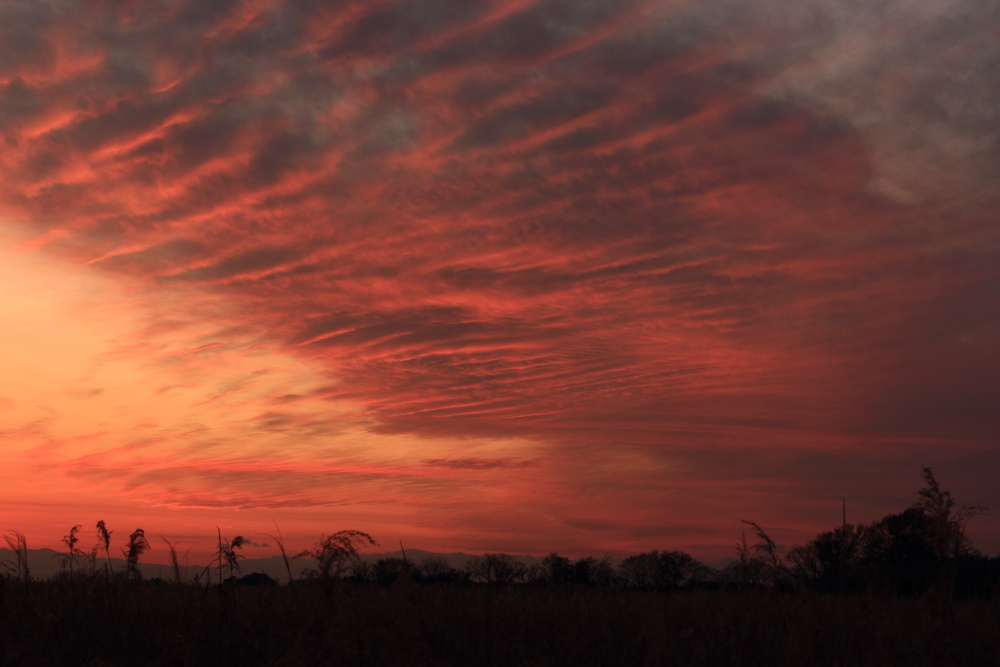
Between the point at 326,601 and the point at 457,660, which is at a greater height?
the point at 326,601

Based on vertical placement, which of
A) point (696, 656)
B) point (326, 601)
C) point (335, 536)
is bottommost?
point (696, 656)

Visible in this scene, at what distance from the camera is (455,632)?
11.3m

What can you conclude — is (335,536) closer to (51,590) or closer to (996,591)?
(51,590)

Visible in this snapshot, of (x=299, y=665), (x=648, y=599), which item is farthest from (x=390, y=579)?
(x=299, y=665)

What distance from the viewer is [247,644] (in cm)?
1066

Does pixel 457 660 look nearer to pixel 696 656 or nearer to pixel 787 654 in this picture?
pixel 696 656

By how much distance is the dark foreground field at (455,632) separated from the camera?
965cm

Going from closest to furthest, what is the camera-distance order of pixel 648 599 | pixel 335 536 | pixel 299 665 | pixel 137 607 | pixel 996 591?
1. pixel 299 665
2. pixel 335 536
3. pixel 137 607
4. pixel 996 591
5. pixel 648 599

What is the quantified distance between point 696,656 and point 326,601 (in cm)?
529

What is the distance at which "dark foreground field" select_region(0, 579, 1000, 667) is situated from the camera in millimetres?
9648

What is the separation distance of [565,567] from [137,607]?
9818 millimetres

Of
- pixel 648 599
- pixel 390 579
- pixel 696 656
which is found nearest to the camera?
pixel 696 656

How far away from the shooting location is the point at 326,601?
10961 mm

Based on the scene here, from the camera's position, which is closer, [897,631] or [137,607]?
[897,631]
